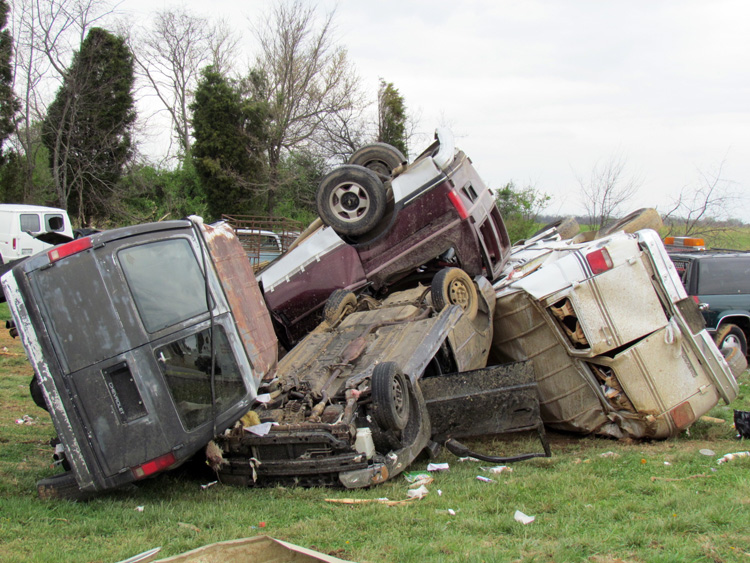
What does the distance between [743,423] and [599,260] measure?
214 cm

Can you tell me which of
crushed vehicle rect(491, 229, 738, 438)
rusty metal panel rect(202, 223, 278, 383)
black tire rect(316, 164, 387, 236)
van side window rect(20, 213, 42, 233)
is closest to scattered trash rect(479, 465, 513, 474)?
crushed vehicle rect(491, 229, 738, 438)

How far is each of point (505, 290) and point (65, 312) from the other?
13.6ft

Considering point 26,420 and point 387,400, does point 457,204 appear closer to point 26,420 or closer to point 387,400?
point 387,400

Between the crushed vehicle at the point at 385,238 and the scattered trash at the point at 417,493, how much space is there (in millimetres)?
3359

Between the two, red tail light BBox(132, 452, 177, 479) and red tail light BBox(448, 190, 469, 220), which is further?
red tail light BBox(448, 190, 469, 220)

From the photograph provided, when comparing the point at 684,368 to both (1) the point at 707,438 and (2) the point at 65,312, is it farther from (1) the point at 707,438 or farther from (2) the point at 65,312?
(2) the point at 65,312

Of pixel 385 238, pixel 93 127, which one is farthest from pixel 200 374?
pixel 93 127

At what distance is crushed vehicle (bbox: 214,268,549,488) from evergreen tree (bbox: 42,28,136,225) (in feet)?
59.8

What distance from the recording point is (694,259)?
9633 millimetres

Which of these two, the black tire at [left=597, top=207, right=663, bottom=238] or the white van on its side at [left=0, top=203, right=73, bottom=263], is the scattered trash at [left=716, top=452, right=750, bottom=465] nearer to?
the black tire at [left=597, top=207, right=663, bottom=238]

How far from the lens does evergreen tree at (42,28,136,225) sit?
21.4 metres

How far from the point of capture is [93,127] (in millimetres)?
22359

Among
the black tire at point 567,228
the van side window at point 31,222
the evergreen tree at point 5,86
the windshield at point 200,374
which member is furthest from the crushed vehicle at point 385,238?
the evergreen tree at point 5,86

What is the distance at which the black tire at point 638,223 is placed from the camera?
7773 millimetres
